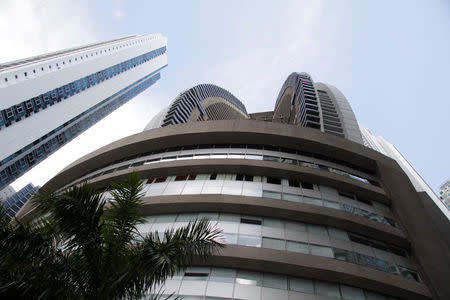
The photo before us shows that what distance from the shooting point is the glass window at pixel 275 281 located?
1327cm

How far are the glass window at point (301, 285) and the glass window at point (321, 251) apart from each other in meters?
1.55

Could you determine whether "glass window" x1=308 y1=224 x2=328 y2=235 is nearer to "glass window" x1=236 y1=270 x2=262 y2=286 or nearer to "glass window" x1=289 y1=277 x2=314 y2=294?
"glass window" x1=289 y1=277 x2=314 y2=294

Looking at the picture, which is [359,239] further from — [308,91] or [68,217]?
[308,91]

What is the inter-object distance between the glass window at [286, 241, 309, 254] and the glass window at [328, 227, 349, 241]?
1.95 metres

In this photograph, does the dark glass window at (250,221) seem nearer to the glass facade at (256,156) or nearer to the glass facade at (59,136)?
the glass facade at (256,156)

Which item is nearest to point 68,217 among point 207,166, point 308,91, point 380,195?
point 207,166

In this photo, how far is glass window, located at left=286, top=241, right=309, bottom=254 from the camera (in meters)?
14.7

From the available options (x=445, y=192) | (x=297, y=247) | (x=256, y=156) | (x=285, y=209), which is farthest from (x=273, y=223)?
(x=445, y=192)

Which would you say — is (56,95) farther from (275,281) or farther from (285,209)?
(275,281)

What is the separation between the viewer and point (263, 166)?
62.5ft

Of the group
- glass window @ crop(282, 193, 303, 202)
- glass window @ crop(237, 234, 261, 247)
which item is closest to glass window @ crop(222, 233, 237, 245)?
glass window @ crop(237, 234, 261, 247)

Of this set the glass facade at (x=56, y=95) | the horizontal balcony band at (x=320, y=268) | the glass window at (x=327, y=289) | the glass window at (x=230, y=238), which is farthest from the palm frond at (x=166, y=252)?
the glass facade at (x=56, y=95)

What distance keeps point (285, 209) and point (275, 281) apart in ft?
12.5

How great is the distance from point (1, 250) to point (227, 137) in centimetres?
1665
